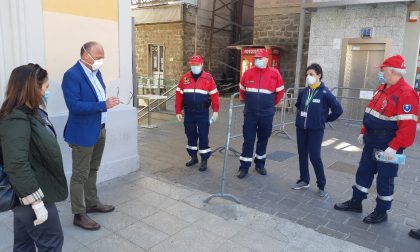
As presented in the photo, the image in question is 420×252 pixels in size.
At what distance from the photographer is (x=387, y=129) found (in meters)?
3.64

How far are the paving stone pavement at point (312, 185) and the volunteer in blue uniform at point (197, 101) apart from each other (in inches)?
19.2

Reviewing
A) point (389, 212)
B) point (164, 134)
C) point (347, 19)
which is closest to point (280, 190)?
point (389, 212)

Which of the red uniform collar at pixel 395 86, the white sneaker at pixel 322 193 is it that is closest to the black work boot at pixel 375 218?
the white sneaker at pixel 322 193

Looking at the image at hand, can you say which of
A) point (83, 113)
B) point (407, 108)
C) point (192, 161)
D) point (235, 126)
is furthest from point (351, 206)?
point (235, 126)

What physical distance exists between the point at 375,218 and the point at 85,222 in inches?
125

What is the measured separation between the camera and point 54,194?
2260mm

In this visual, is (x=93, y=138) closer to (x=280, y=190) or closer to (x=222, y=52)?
Result: (x=280, y=190)

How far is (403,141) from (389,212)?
1177 millimetres

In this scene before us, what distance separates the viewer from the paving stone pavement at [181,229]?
128 inches

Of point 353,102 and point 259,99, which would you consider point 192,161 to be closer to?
point 259,99

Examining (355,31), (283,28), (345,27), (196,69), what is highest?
(283,28)

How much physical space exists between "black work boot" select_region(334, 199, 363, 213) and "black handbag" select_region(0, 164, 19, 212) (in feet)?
11.6

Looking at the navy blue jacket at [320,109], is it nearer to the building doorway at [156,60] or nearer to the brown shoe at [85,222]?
the brown shoe at [85,222]

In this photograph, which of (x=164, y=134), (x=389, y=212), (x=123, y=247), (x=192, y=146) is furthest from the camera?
(x=164, y=134)
